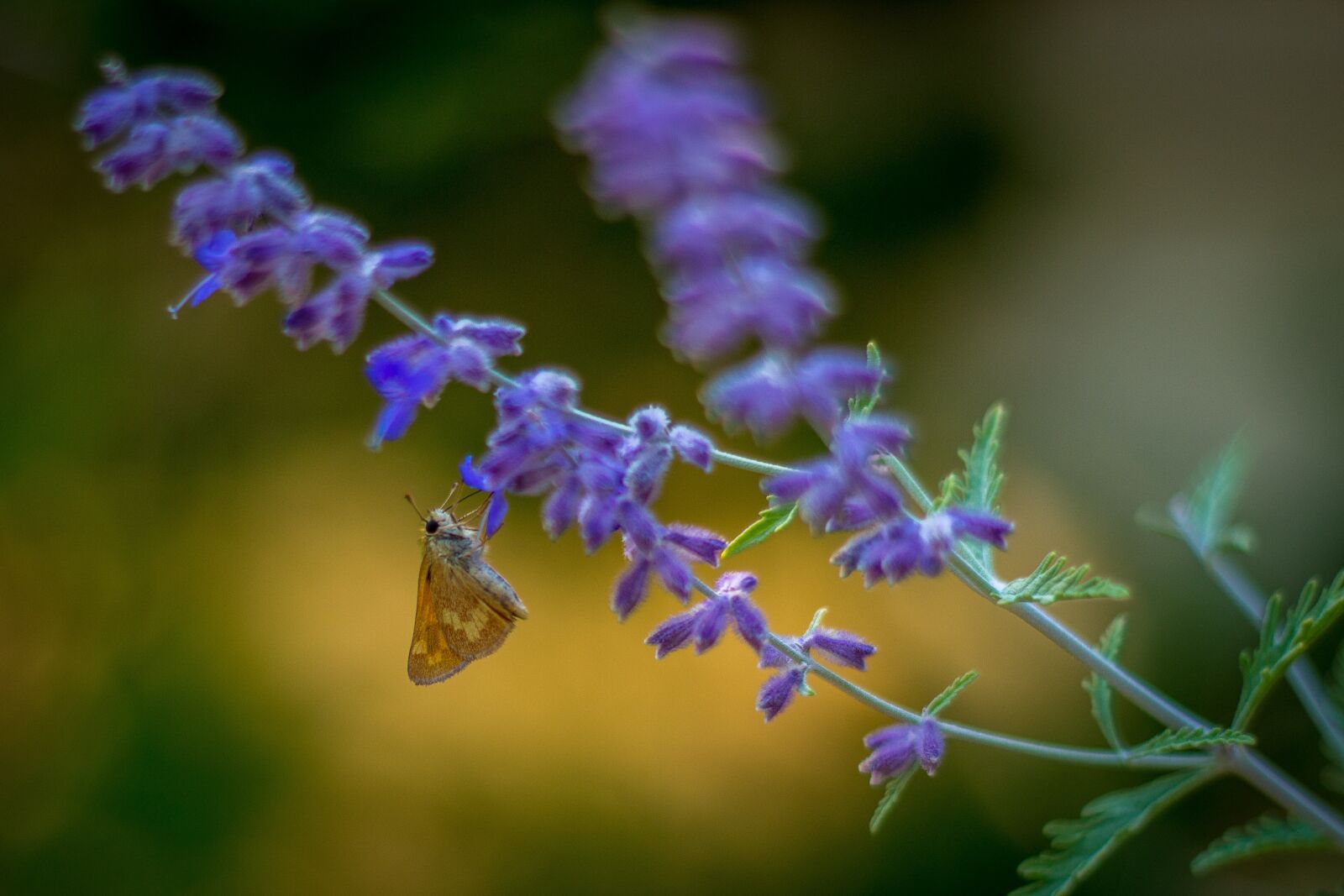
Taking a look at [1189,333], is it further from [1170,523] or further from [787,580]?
[1170,523]

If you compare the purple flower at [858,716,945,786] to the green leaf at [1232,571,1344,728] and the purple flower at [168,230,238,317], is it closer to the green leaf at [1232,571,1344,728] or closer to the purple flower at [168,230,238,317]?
the green leaf at [1232,571,1344,728]

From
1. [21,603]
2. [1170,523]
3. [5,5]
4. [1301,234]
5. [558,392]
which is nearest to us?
[558,392]

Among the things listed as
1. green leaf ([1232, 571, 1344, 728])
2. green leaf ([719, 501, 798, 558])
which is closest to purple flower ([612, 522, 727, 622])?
green leaf ([719, 501, 798, 558])

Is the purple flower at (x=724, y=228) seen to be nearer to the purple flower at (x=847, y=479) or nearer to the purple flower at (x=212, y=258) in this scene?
the purple flower at (x=847, y=479)

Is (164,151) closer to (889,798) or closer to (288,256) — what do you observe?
(288,256)

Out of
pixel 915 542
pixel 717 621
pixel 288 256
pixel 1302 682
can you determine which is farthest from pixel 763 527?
pixel 1302 682

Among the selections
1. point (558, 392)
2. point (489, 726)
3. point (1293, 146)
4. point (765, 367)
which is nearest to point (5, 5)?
point (489, 726)
